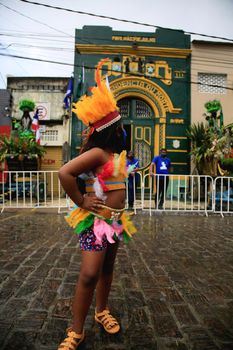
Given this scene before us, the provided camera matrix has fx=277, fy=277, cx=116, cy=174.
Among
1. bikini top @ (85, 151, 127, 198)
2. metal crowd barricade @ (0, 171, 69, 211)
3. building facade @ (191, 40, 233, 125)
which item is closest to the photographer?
bikini top @ (85, 151, 127, 198)

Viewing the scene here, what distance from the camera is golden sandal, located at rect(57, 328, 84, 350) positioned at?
165 centimetres

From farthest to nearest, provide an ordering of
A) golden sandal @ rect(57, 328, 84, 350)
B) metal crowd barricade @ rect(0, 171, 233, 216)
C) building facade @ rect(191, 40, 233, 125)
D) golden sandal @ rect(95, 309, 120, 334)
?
building facade @ rect(191, 40, 233, 125), metal crowd barricade @ rect(0, 171, 233, 216), golden sandal @ rect(95, 309, 120, 334), golden sandal @ rect(57, 328, 84, 350)

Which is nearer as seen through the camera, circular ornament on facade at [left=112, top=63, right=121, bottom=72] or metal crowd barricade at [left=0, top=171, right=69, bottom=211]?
metal crowd barricade at [left=0, top=171, right=69, bottom=211]

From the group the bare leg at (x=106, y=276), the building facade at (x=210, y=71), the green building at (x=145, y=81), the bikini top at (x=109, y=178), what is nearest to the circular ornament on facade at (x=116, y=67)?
the green building at (x=145, y=81)

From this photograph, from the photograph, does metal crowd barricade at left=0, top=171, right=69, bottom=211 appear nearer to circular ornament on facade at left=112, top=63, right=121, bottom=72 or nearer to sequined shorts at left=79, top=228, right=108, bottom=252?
sequined shorts at left=79, top=228, right=108, bottom=252

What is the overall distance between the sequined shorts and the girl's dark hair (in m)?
0.55

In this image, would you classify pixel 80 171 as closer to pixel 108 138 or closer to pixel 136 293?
pixel 108 138

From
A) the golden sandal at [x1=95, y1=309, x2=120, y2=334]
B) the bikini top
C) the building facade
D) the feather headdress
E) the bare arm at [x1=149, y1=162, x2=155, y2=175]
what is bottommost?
the golden sandal at [x1=95, y1=309, x2=120, y2=334]

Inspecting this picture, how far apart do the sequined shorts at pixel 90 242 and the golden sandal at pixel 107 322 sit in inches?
22.1

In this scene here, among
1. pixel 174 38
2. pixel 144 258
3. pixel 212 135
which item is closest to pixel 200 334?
pixel 144 258

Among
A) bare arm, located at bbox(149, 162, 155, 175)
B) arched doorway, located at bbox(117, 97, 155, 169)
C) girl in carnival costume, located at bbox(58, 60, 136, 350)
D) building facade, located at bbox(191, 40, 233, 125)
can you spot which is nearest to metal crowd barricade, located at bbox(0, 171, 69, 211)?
bare arm, located at bbox(149, 162, 155, 175)

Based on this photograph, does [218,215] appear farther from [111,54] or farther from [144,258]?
[111,54]

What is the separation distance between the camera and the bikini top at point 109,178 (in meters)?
1.77

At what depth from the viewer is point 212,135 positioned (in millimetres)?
9602
